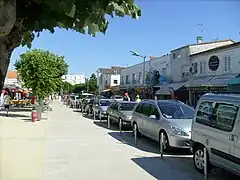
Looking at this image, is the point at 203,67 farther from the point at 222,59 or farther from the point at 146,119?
the point at 146,119

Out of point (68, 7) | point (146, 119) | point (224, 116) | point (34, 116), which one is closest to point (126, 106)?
point (34, 116)

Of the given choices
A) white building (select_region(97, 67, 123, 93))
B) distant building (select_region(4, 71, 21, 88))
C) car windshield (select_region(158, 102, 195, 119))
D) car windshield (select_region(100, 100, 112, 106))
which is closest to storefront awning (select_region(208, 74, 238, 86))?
car windshield (select_region(100, 100, 112, 106))

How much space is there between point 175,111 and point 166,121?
106 cm

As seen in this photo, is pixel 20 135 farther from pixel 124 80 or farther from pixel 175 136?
pixel 124 80

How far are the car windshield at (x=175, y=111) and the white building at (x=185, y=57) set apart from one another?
26.5 meters

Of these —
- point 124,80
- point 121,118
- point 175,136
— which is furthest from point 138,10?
point 124,80

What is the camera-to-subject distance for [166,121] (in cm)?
1190

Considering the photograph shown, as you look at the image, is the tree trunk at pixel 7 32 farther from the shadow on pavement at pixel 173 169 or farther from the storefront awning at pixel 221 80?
the storefront awning at pixel 221 80

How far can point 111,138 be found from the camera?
15.1 meters

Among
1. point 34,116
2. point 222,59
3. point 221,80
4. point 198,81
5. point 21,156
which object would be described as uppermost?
point 222,59

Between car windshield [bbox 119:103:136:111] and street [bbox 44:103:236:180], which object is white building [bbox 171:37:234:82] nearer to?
car windshield [bbox 119:103:136:111]

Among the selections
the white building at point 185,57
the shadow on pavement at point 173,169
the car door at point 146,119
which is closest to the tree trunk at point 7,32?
the shadow on pavement at point 173,169

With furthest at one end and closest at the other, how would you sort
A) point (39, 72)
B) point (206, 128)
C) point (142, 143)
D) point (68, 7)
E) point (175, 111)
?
point (39, 72) < point (142, 143) < point (175, 111) < point (206, 128) < point (68, 7)

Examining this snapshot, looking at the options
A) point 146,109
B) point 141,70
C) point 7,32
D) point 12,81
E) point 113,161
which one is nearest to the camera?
point 7,32
